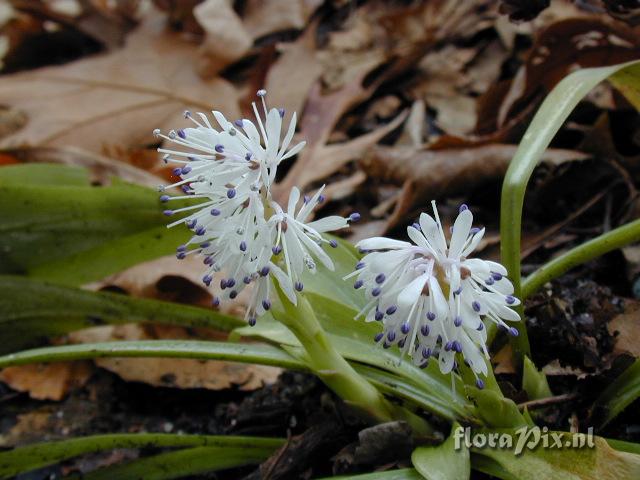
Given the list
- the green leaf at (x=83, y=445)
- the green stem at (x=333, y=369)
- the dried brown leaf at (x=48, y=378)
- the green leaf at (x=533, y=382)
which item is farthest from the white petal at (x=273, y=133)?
the dried brown leaf at (x=48, y=378)

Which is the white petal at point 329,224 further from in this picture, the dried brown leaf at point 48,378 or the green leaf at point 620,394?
the dried brown leaf at point 48,378

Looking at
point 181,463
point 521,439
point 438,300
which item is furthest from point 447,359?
point 181,463

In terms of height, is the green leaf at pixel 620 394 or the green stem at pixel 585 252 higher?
the green stem at pixel 585 252

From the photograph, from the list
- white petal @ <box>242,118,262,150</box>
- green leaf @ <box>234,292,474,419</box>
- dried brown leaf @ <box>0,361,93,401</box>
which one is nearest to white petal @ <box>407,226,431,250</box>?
white petal @ <box>242,118,262,150</box>

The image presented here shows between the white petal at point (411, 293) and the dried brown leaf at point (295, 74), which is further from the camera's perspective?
the dried brown leaf at point (295, 74)

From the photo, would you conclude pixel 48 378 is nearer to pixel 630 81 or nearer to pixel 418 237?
pixel 418 237

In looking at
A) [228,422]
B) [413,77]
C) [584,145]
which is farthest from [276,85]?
[228,422]

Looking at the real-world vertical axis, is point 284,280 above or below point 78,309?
below
